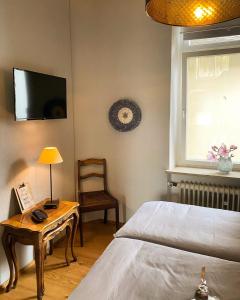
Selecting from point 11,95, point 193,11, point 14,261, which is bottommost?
point 14,261

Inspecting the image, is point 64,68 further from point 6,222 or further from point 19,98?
point 6,222

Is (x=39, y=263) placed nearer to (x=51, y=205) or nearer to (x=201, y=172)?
(x=51, y=205)

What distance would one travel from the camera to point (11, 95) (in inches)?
89.4

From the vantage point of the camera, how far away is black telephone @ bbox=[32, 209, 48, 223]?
214cm

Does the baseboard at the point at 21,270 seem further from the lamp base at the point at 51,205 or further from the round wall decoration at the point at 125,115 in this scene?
the round wall decoration at the point at 125,115

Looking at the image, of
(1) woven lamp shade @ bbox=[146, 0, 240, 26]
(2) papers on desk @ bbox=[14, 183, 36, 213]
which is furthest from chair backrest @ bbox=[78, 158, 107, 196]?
(1) woven lamp shade @ bbox=[146, 0, 240, 26]

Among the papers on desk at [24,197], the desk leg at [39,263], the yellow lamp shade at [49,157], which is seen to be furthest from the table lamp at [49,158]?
the desk leg at [39,263]

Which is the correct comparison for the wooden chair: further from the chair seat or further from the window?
the window

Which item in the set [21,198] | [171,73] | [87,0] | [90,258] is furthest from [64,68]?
[90,258]

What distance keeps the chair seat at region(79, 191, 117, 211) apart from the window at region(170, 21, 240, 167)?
3.03ft

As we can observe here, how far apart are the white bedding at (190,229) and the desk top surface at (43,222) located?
2.01 feet

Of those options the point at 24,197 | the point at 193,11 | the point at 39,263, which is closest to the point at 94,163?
the point at 24,197

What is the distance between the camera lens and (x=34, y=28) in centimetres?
252

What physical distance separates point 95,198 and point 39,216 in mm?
977
